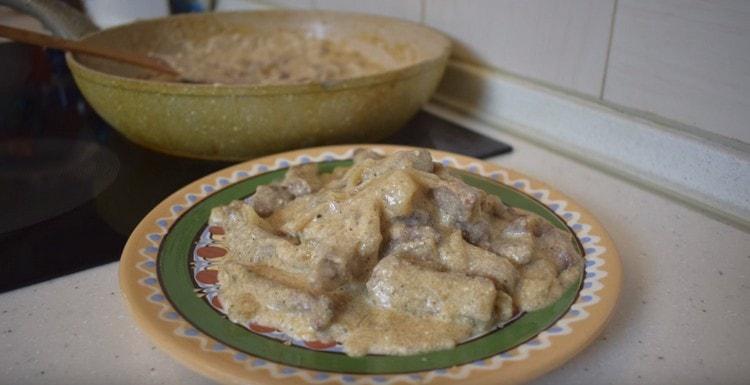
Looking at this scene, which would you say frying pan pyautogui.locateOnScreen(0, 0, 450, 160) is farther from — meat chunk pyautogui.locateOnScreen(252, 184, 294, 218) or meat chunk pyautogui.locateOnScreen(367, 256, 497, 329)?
meat chunk pyautogui.locateOnScreen(367, 256, 497, 329)

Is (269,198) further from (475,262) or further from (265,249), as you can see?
(475,262)

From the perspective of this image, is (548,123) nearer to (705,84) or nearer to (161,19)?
(705,84)

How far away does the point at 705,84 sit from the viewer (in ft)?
2.87

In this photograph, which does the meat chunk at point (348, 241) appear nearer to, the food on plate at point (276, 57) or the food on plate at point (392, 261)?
the food on plate at point (392, 261)

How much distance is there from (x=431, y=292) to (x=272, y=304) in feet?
0.49

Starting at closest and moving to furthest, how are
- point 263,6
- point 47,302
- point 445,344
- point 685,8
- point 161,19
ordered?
point 445,344 → point 47,302 → point 685,8 → point 161,19 → point 263,6

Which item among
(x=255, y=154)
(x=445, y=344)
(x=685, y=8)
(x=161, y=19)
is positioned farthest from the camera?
(x=161, y=19)

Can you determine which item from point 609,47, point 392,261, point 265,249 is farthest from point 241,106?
point 609,47

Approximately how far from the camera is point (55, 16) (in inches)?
45.7

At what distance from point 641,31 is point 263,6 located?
1169 millimetres

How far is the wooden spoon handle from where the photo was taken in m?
0.98

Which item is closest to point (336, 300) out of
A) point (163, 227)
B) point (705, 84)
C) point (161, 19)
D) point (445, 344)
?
point (445, 344)

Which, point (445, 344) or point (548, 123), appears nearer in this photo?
point (445, 344)

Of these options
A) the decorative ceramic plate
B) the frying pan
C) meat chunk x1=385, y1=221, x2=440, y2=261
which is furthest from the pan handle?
meat chunk x1=385, y1=221, x2=440, y2=261
